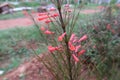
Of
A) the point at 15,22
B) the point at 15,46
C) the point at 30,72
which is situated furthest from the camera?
the point at 15,22

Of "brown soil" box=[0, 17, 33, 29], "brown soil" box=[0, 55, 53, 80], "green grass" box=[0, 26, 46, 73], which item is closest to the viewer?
"brown soil" box=[0, 55, 53, 80]

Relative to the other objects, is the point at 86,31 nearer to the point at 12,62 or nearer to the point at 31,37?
the point at 12,62

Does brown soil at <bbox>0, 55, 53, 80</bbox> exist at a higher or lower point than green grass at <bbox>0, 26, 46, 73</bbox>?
higher

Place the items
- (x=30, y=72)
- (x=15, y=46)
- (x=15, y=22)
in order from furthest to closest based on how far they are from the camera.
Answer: (x=15, y=22) < (x=15, y=46) < (x=30, y=72)

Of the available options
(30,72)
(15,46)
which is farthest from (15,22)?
(30,72)

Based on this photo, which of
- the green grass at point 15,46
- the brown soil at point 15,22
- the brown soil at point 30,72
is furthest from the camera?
the brown soil at point 15,22

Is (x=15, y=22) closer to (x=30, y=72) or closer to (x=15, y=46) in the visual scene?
(x=15, y=46)

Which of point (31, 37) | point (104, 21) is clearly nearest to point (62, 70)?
point (104, 21)

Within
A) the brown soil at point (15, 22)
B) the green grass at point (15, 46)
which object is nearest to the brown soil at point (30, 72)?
the green grass at point (15, 46)

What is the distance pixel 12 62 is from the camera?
5.48 meters

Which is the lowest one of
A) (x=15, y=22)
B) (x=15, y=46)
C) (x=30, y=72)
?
(x=15, y=22)

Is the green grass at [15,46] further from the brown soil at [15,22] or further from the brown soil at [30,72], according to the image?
the brown soil at [15,22]

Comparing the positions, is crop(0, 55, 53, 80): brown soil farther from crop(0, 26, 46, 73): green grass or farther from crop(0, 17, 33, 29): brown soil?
crop(0, 17, 33, 29): brown soil

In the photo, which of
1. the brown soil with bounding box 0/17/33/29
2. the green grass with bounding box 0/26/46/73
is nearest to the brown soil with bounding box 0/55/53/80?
the green grass with bounding box 0/26/46/73
